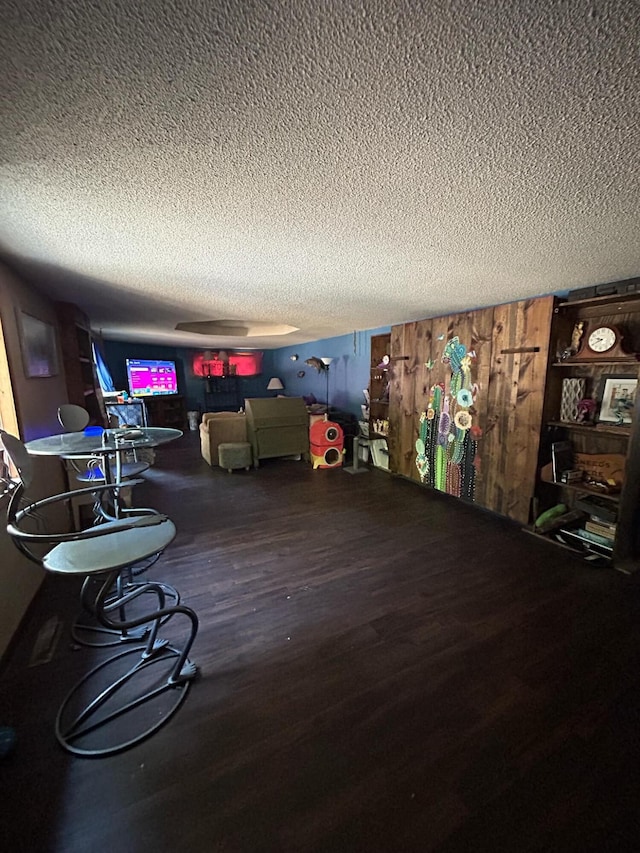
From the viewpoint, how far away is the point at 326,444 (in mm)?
4699

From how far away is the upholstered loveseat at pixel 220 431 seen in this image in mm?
4766

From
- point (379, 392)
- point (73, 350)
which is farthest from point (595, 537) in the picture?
→ point (73, 350)

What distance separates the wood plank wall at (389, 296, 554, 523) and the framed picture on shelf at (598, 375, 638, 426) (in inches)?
15.6

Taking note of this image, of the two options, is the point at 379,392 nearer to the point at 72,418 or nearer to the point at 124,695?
the point at 72,418

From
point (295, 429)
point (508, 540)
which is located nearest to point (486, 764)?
point (508, 540)

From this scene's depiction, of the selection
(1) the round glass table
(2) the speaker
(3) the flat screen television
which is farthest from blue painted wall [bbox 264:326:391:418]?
(1) the round glass table

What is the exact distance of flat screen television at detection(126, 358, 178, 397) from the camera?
7.07 m

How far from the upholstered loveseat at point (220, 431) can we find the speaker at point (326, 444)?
1103 mm

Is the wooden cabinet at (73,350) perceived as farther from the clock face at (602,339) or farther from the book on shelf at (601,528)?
the book on shelf at (601,528)

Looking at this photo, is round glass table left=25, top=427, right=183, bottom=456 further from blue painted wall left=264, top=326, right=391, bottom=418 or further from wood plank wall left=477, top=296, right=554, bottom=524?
blue painted wall left=264, top=326, right=391, bottom=418

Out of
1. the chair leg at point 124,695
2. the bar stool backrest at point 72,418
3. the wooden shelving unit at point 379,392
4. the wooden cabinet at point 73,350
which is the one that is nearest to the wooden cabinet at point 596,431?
the wooden shelving unit at point 379,392

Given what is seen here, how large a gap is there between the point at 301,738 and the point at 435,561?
1.51 metres

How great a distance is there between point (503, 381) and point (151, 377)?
7132 mm

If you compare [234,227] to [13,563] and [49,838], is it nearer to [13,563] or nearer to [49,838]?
[13,563]
